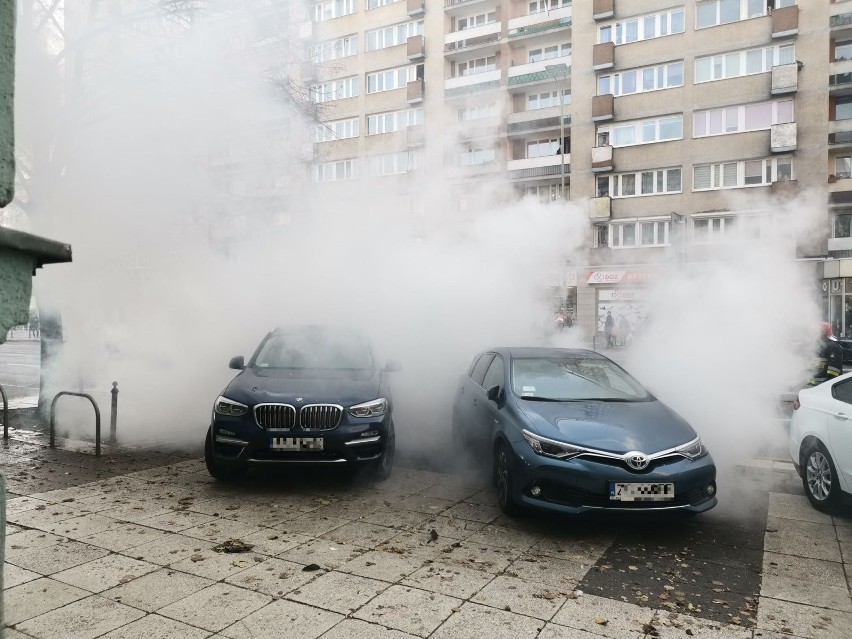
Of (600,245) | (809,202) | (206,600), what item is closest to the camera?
(206,600)

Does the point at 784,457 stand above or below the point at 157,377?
below

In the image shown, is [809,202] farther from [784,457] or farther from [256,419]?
[256,419]

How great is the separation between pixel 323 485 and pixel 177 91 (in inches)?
248

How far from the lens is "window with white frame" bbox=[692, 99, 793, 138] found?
78.1 feet

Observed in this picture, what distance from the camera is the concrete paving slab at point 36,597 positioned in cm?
352

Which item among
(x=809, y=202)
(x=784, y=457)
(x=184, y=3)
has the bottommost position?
(x=784, y=457)

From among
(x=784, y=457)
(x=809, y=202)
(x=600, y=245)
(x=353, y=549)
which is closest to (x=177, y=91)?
(x=353, y=549)

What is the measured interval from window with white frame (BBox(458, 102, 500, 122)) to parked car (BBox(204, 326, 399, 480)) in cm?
1032

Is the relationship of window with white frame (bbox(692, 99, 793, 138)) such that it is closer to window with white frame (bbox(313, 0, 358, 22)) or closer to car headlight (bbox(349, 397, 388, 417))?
window with white frame (bbox(313, 0, 358, 22))

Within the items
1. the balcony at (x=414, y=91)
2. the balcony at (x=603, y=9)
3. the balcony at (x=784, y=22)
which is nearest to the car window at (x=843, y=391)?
the balcony at (x=414, y=91)

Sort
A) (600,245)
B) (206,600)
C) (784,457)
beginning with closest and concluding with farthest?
(206,600), (784,457), (600,245)

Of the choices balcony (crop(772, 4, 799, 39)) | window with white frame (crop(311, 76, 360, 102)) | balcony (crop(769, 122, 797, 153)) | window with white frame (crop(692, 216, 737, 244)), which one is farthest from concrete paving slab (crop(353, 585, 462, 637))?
balcony (crop(772, 4, 799, 39))

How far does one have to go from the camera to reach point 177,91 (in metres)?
9.28

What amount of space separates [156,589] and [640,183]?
94.6 feet
